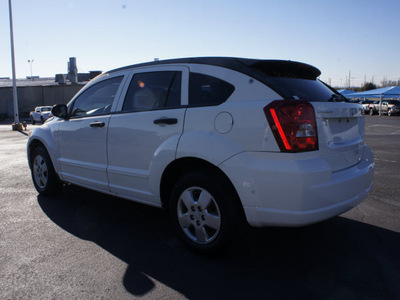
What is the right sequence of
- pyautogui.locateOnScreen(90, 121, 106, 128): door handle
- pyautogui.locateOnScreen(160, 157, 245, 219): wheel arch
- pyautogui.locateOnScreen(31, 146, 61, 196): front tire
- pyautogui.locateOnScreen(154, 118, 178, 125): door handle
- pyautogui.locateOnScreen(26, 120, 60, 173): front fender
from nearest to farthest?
pyautogui.locateOnScreen(160, 157, 245, 219): wheel arch
pyautogui.locateOnScreen(154, 118, 178, 125): door handle
pyautogui.locateOnScreen(90, 121, 106, 128): door handle
pyautogui.locateOnScreen(26, 120, 60, 173): front fender
pyautogui.locateOnScreen(31, 146, 61, 196): front tire

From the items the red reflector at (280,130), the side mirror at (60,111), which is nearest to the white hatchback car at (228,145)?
the red reflector at (280,130)

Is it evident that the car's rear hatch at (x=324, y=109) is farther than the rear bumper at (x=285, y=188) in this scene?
Yes

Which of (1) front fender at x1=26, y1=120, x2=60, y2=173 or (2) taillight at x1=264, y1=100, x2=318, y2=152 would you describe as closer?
(2) taillight at x1=264, y1=100, x2=318, y2=152

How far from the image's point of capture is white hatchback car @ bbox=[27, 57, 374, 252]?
2.69m

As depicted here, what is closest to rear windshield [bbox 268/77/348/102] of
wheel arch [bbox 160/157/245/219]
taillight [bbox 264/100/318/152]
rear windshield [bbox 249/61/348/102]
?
rear windshield [bbox 249/61/348/102]

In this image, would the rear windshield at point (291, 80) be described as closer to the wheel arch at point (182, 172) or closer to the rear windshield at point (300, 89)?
the rear windshield at point (300, 89)

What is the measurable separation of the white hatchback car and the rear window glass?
11 mm

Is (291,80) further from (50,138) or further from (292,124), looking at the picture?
(50,138)

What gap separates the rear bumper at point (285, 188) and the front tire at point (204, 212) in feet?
0.51

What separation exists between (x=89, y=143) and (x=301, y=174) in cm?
265

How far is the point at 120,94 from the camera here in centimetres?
399

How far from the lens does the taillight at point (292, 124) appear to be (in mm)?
2670

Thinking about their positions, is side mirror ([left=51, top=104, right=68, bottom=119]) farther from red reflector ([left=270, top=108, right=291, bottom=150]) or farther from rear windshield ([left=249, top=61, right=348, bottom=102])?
red reflector ([left=270, top=108, right=291, bottom=150])

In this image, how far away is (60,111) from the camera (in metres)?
→ 4.86
